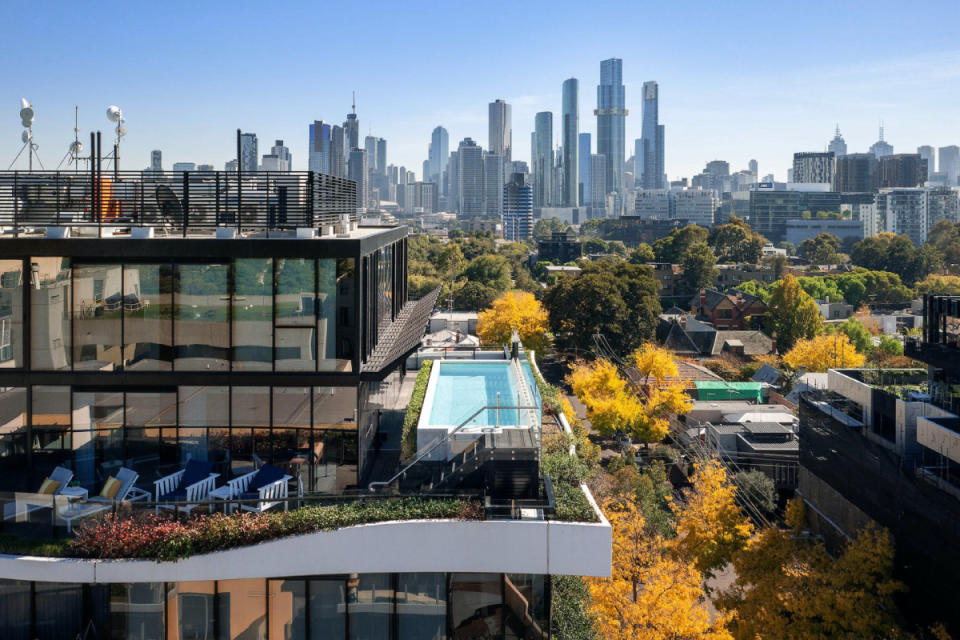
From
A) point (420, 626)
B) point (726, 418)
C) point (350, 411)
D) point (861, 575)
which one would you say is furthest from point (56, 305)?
point (726, 418)

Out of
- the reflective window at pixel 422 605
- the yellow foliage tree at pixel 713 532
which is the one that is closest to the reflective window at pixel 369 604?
the reflective window at pixel 422 605

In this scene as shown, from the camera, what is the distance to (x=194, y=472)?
1361 cm

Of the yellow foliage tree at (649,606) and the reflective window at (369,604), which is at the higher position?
the reflective window at (369,604)

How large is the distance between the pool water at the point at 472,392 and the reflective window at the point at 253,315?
3322 millimetres

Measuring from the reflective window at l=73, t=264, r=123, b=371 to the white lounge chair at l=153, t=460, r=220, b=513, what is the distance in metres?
2.26

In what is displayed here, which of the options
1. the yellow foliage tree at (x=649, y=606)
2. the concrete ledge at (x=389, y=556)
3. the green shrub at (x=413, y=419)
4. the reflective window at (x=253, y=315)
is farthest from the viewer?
the yellow foliage tree at (x=649, y=606)

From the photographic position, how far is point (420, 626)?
12172 millimetres

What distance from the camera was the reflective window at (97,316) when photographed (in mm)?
13844

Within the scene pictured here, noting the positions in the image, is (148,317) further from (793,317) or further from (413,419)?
(793,317)

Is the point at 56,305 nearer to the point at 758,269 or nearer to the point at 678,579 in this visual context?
the point at 678,579

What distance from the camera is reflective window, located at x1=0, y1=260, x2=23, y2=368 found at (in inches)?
544

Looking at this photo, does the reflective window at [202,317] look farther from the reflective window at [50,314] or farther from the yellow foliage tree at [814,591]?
the yellow foliage tree at [814,591]

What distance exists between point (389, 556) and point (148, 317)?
19.9 ft

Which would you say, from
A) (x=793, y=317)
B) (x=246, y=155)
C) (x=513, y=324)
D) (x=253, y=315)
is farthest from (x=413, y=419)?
(x=793, y=317)
